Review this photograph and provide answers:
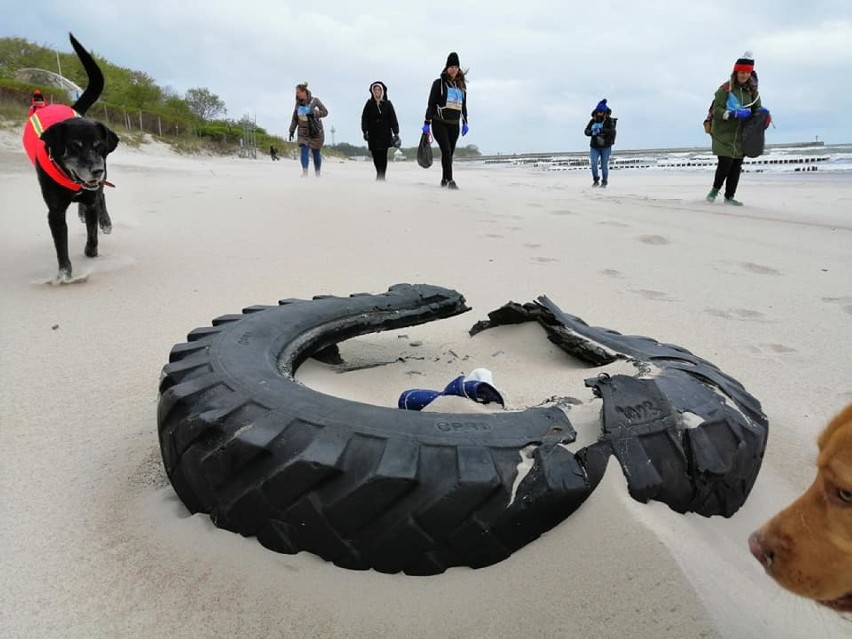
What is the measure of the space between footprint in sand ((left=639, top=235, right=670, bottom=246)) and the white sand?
0.03m

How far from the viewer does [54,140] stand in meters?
3.12

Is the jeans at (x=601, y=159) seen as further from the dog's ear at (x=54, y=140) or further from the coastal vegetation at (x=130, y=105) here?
the coastal vegetation at (x=130, y=105)

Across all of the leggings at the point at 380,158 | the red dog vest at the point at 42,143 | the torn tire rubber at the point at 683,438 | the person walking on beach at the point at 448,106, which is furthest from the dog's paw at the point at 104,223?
the leggings at the point at 380,158

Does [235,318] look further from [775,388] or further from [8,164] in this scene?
[8,164]

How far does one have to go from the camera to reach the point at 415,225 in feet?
15.8

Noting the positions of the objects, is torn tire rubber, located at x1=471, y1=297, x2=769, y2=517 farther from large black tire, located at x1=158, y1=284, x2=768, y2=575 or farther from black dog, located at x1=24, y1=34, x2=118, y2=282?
black dog, located at x1=24, y1=34, x2=118, y2=282

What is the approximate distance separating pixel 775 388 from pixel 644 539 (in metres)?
1.24

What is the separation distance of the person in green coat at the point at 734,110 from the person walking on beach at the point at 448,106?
3480 mm

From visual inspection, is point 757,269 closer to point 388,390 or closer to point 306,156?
point 388,390

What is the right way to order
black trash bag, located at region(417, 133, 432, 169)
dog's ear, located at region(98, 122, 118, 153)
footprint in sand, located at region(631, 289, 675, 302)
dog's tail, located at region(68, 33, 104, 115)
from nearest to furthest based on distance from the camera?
1. footprint in sand, located at region(631, 289, 675, 302)
2. dog's ear, located at region(98, 122, 118, 153)
3. dog's tail, located at region(68, 33, 104, 115)
4. black trash bag, located at region(417, 133, 432, 169)

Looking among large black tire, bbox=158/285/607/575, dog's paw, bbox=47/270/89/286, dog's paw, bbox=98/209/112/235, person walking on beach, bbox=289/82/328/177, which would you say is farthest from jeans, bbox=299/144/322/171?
large black tire, bbox=158/285/607/575

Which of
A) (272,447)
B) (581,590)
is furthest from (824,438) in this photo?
(272,447)

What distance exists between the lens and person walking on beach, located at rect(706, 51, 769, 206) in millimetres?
6727

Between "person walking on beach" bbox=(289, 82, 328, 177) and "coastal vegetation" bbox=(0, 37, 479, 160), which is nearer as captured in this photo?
"person walking on beach" bbox=(289, 82, 328, 177)
